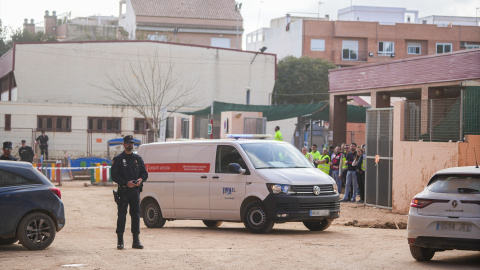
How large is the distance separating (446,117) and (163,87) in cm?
3772

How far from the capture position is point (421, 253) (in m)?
11.4

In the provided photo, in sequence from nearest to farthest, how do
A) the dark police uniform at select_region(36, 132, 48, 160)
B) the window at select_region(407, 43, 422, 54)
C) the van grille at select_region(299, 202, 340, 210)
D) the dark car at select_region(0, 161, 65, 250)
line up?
the dark car at select_region(0, 161, 65, 250) < the van grille at select_region(299, 202, 340, 210) < the dark police uniform at select_region(36, 132, 48, 160) < the window at select_region(407, 43, 422, 54)

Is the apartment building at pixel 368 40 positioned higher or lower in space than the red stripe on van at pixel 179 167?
higher

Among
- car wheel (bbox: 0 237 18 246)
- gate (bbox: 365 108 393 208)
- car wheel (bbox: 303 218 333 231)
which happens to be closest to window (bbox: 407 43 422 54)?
gate (bbox: 365 108 393 208)

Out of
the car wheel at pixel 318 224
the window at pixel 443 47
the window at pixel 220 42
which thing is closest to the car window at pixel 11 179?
the car wheel at pixel 318 224

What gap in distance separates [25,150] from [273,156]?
41.4 ft

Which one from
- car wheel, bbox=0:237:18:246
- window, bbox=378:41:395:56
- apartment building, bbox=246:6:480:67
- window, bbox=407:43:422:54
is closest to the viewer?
car wheel, bbox=0:237:18:246

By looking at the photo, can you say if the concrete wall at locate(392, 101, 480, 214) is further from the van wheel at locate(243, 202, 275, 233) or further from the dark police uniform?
the dark police uniform

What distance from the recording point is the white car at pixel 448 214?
34.6ft

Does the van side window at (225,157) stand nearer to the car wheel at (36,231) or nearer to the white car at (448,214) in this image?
the car wheel at (36,231)

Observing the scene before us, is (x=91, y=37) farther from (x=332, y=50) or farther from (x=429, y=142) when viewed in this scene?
(x=429, y=142)

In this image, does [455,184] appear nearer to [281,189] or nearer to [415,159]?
[281,189]

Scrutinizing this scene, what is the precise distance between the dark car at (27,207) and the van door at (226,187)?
3.92 m

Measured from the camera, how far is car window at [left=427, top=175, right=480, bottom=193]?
10.8 m
